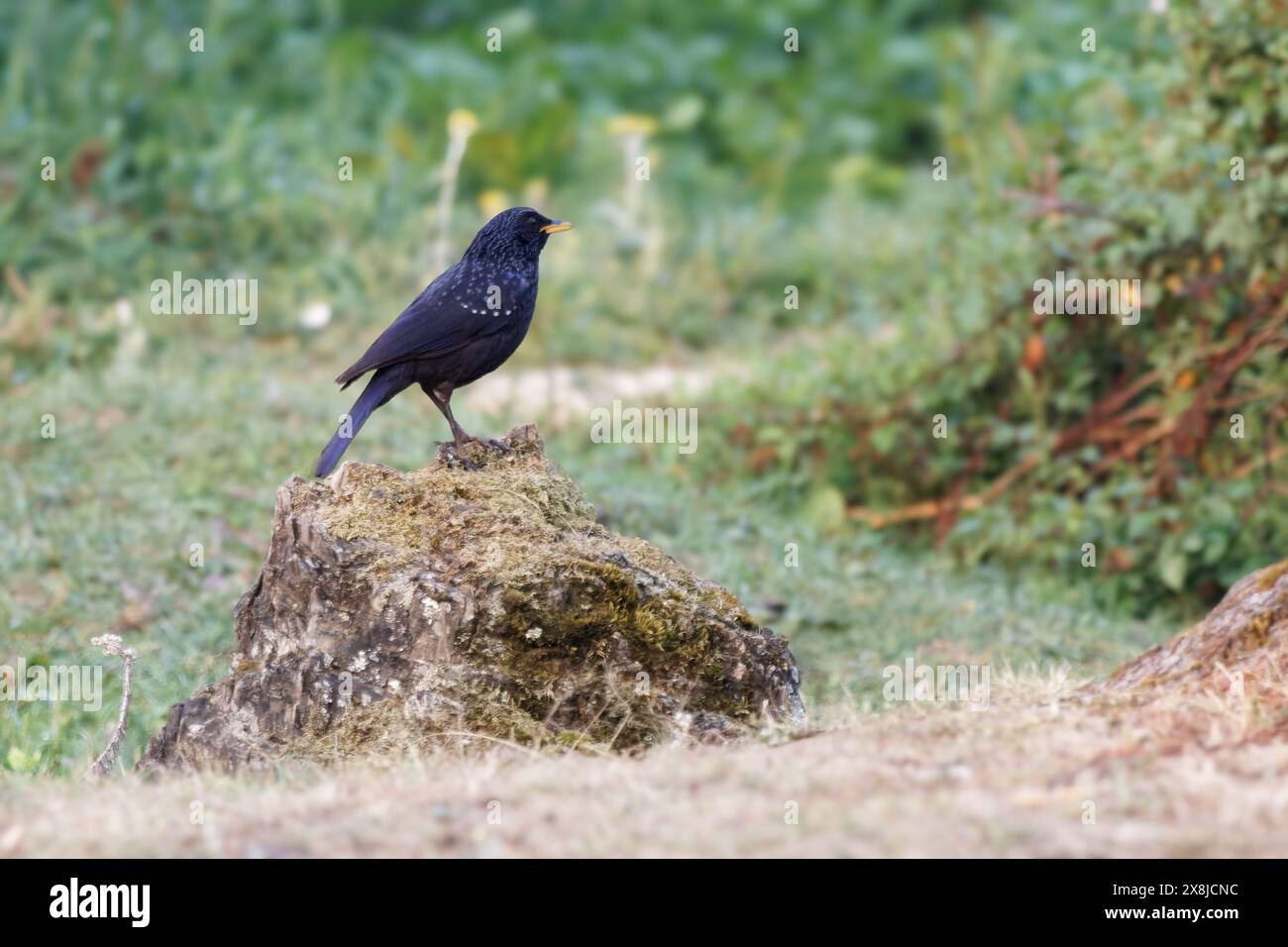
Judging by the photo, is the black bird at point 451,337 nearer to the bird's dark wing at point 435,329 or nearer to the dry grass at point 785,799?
the bird's dark wing at point 435,329

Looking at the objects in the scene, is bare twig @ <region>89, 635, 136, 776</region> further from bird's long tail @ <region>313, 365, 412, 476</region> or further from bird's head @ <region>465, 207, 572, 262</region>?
bird's head @ <region>465, 207, 572, 262</region>

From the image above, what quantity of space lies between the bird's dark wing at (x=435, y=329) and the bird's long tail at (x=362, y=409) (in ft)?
0.22

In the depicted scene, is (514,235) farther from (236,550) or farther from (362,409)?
(236,550)

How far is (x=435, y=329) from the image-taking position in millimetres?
5195

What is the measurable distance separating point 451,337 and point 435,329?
0.18 ft

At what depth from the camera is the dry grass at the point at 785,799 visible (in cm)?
316

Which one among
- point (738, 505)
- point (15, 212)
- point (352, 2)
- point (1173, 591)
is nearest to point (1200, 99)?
point (1173, 591)

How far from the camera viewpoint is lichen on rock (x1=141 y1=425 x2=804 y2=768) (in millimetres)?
4449

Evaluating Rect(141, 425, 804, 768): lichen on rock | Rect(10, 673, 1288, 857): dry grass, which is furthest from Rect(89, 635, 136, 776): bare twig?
Rect(10, 673, 1288, 857): dry grass

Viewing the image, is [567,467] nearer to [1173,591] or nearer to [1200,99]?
[1173,591]

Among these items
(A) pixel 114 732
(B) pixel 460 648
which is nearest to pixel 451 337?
(B) pixel 460 648

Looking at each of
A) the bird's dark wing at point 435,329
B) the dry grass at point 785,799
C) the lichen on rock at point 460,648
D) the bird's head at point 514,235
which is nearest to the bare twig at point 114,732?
the lichen on rock at point 460,648

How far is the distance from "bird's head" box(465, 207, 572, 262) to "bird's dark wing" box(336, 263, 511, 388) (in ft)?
0.93

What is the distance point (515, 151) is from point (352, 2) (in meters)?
3.62
